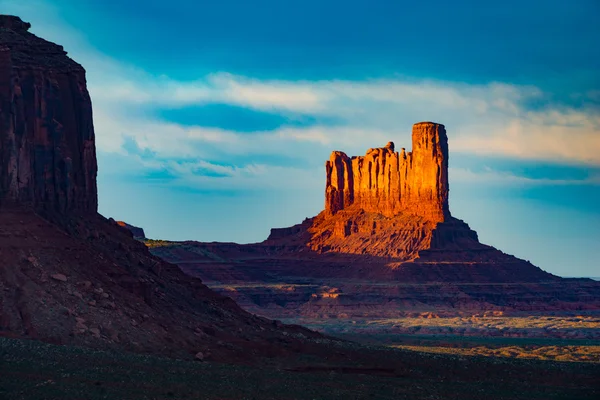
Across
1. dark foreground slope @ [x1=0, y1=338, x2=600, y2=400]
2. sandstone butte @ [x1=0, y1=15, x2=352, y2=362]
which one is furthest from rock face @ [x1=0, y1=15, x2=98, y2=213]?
dark foreground slope @ [x1=0, y1=338, x2=600, y2=400]

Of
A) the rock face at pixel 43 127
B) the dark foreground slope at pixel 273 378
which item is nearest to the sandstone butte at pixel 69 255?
the rock face at pixel 43 127

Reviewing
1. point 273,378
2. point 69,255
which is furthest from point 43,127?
point 273,378

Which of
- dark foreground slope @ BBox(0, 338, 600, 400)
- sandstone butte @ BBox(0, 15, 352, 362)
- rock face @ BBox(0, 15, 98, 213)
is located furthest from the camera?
rock face @ BBox(0, 15, 98, 213)

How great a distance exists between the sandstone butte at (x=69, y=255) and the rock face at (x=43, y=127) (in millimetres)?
68

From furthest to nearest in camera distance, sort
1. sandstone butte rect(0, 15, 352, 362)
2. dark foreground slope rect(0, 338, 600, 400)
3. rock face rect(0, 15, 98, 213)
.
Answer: rock face rect(0, 15, 98, 213)
sandstone butte rect(0, 15, 352, 362)
dark foreground slope rect(0, 338, 600, 400)

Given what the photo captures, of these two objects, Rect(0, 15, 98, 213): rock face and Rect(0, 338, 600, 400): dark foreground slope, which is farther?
Rect(0, 15, 98, 213): rock face

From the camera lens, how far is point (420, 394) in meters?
78.1

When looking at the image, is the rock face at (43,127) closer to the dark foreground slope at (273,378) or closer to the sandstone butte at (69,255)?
the sandstone butte at (69,255)

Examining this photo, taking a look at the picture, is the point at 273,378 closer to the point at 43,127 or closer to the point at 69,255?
the point at 69,255

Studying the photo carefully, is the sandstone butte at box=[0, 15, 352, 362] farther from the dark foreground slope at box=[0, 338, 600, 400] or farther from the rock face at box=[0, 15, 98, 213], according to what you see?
the dark foreground slope at box=[0, 338, 600, 400]

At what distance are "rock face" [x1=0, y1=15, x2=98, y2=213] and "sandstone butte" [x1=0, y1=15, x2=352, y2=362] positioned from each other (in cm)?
7

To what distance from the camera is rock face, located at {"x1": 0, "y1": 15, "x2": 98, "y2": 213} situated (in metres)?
89.9

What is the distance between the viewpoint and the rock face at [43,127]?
295ft

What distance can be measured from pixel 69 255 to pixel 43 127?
9806mm
